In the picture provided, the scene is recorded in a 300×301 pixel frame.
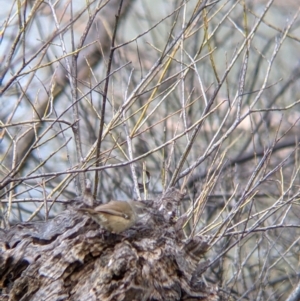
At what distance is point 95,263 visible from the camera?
354cm

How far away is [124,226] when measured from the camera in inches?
142

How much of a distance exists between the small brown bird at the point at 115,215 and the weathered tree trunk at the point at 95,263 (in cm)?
4

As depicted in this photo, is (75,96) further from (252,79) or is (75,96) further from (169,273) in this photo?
(252,79)

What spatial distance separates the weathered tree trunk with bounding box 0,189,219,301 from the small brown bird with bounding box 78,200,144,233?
0.04 m

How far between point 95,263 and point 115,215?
267mm

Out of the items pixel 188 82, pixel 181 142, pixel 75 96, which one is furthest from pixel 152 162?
pixel 75 96

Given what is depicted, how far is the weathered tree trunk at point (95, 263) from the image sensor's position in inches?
136

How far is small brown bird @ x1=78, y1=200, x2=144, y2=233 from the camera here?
3510 millimetres

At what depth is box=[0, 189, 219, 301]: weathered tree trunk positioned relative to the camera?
3467mm

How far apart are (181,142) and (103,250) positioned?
196 inches

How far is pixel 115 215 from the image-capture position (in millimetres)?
3518

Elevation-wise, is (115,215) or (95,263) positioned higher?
(115,215)

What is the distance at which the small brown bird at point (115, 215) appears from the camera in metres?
3.51

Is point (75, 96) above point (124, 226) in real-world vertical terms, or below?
above
